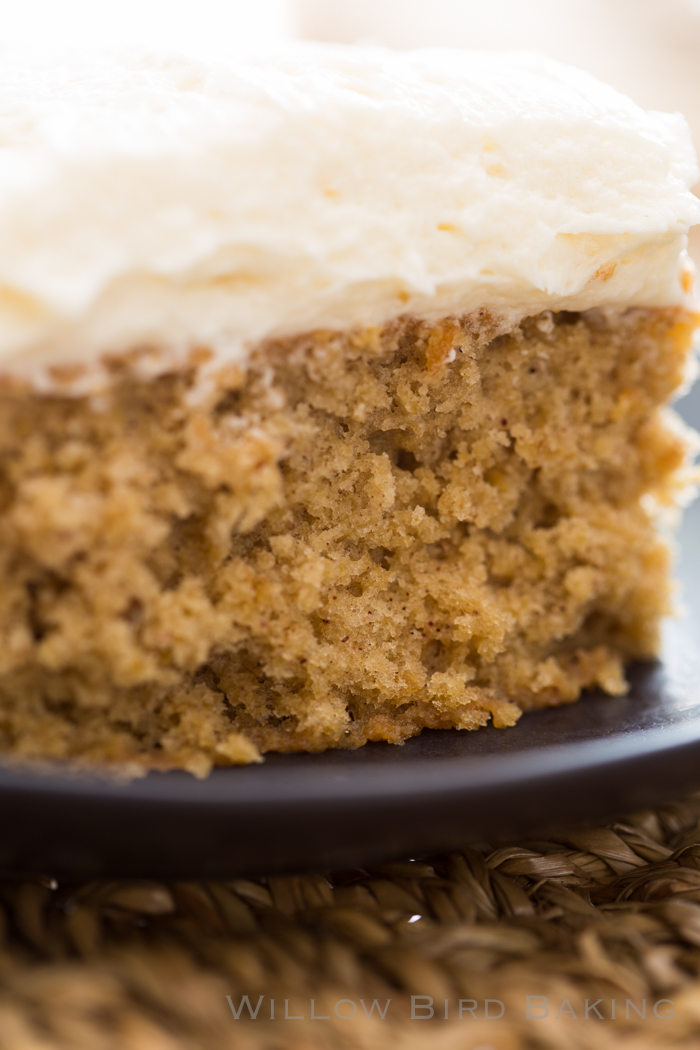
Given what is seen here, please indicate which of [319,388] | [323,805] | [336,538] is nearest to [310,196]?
[319,388]

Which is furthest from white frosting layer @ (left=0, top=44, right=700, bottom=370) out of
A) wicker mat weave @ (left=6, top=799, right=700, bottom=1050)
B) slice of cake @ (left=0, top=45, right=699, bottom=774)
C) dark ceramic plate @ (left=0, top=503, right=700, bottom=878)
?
wicker mat weave @ (left=6, top=799, right=700, bottom=1050)

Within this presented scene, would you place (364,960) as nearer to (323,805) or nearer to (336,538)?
(323,805)

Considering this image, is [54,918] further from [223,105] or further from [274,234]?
[223,105]

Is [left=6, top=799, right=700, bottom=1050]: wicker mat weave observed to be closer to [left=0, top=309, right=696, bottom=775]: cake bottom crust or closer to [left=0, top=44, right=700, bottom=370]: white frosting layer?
[left=0, top=309, right=696, bottom=775]: cake bottom crust

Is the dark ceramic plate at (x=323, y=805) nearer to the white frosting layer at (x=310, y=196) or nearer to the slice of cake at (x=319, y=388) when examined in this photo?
the slice of cake at (x=319, y=388)

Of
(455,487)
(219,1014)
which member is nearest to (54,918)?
(219,1014)
